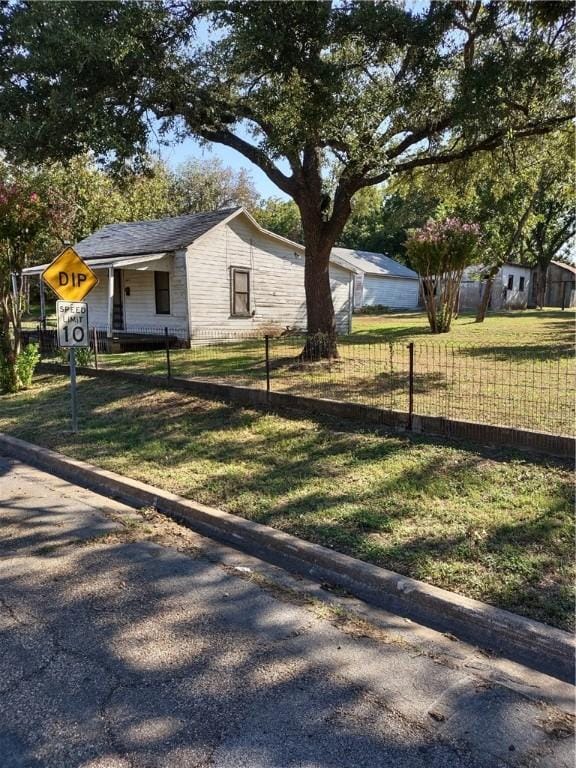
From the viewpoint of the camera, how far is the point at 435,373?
9.91 meters

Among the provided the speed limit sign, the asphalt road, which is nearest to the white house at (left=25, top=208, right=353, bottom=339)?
the speed limit sign

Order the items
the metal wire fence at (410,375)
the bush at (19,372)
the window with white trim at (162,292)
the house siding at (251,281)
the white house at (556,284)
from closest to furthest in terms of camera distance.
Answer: the metal wire fence at (410,375), the bush at (19,372), the house siding at (251,281), the window with white trim at (162,292), the white house at (556,284)

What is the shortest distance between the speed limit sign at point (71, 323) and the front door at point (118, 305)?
11.8 m

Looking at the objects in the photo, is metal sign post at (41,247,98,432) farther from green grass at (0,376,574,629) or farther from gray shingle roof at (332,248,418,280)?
gray shingle roof at (332,248,418,280)

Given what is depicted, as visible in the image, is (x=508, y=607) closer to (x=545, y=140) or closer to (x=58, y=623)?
(x=58, y=623)

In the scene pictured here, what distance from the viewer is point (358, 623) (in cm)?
343

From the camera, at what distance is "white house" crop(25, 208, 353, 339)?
17250 mm

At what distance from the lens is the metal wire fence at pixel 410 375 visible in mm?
6898

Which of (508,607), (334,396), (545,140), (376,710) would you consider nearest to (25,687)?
(376,710)

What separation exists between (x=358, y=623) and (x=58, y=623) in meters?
1.80

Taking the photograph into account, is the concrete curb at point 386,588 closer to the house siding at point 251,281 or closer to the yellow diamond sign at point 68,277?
the yellow diamond sign at point 68,277

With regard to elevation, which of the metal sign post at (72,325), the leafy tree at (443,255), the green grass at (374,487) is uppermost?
the leafy tree at (443,255)

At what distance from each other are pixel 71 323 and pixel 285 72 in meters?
4.58

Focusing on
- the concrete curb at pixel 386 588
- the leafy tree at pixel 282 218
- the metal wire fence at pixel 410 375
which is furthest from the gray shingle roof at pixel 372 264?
the concrete curb at pixel 386 588
